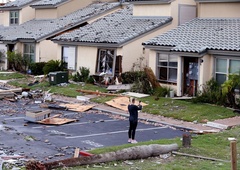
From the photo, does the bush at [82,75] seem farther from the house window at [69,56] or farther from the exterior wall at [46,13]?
the exterior wall at [46,13]

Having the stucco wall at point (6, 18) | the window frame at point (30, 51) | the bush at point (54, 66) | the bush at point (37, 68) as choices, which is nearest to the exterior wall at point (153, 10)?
the bush at point (54, 66)

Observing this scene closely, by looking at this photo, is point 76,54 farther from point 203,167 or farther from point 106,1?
point 203,167

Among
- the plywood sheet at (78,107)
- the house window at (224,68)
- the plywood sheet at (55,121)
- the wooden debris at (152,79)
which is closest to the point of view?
the plywood sheet at (55,121)

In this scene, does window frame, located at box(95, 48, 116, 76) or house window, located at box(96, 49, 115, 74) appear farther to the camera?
house window, located at box(96, 49, 115, 74)

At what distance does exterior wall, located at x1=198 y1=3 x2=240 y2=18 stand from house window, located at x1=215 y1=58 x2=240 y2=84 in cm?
487

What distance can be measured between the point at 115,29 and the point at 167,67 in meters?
7.18

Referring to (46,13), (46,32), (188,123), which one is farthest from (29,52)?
(188,123)

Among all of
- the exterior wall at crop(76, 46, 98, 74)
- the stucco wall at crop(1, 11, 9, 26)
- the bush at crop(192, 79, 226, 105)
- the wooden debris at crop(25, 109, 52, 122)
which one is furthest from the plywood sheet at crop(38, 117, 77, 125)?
the stucco wall at crop(1, 11, 9, 26)

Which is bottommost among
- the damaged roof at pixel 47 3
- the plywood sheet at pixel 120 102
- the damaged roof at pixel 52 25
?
the plywood sheet at pixel 120 102

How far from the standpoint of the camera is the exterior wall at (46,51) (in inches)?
1537

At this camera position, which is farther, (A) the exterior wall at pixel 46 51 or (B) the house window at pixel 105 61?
(A) the exterior wall at pixel 46 51

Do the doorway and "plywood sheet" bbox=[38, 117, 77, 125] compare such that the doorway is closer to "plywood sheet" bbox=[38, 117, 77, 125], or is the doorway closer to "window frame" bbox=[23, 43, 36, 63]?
"plywood sheet" bbox=[38, 117, 77, 125]

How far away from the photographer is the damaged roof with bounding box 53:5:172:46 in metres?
31.0

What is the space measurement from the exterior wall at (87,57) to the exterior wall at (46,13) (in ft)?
32.2
